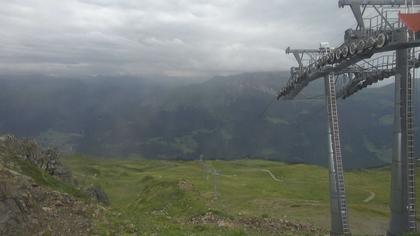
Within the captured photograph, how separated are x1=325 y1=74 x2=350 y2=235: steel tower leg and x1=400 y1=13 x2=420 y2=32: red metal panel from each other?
12887 millimetres

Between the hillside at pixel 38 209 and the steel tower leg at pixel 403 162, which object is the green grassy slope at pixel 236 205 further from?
the steel tower leg at pixel 403 162

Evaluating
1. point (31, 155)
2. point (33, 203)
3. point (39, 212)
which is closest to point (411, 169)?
point (39, 212)

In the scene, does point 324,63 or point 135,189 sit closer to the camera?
point 324,63

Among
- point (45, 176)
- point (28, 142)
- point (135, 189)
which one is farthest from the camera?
point (135, 189)

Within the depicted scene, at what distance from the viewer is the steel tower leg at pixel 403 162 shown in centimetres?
3656

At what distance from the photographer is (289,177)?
145125mm

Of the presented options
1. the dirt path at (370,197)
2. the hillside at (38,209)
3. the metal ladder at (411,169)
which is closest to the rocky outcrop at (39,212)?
the hillside at (38,209)

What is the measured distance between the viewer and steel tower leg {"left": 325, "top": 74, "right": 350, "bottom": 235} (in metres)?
45.1

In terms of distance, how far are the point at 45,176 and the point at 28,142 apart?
9269mm

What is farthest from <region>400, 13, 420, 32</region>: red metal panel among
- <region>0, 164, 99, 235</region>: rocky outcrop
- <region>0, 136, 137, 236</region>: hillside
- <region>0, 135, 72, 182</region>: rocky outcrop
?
<region>0, 135, 72, 182</region>: rocky outcrop

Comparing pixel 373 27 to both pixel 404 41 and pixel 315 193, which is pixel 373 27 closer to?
pixel 404 41

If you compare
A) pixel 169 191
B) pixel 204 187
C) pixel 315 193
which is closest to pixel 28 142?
pixel 169 191

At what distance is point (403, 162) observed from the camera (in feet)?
120

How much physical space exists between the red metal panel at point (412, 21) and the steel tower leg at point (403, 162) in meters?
3.67
